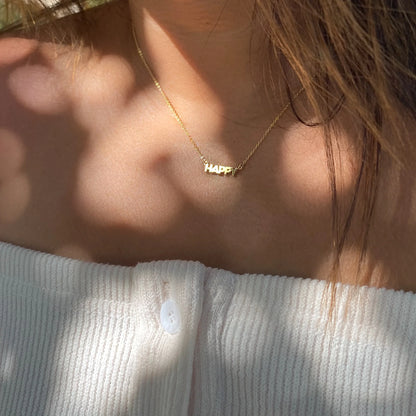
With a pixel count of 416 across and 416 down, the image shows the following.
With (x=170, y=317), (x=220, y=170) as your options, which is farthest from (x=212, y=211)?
(x=170, y=317)

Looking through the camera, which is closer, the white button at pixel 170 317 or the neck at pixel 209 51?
the white button at pixel 170 317

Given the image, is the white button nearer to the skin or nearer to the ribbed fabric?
the ribbed fabric

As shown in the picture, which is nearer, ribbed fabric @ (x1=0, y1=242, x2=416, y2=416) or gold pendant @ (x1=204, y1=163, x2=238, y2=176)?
ribbed fabric @ (x1=0, y1=242, x2=416, y2=416)

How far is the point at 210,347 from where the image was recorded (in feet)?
3.78

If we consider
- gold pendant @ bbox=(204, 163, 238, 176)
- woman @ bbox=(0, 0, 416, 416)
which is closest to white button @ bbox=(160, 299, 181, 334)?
woman @ bbox=(0, 0, 416, 416)

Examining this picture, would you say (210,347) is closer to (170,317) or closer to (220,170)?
(170,317)

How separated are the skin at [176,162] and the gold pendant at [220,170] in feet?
0.04

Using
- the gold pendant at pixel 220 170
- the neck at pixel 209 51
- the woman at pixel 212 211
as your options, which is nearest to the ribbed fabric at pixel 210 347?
the woman at pixel 212 211

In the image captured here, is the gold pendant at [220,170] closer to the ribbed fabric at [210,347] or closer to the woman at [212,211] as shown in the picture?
the woman at [212,211]

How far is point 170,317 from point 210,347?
0.08m

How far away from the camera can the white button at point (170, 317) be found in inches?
45.7

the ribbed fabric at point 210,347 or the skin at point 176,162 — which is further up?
the skin at point 176,162

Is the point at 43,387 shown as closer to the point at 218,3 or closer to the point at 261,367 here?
the point at 261,367

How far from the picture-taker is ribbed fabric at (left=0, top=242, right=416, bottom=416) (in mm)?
1097
